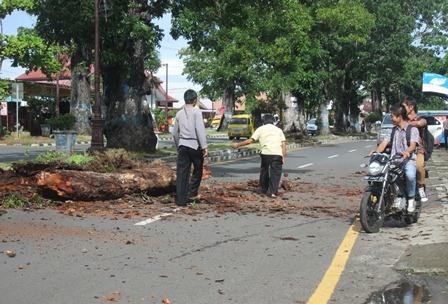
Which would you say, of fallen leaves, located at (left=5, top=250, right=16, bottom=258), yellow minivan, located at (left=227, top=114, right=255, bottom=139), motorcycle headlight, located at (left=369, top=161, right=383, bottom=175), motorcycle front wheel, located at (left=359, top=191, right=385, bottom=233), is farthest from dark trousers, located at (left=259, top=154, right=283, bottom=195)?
yellow minivan, located at (left=227, top=114, right=255, bottom=139)

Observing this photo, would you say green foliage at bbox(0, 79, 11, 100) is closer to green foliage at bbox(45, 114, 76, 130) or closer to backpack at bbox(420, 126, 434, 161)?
green foliage at bbox(45, 114, 76, 130)

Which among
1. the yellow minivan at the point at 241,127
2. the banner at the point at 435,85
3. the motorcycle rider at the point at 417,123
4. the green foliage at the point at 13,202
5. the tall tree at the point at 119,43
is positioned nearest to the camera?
the motorcycle rider at the point at 417,123

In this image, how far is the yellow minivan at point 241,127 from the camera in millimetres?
48438

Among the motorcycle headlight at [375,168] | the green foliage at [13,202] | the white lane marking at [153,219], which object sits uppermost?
the motorcycle headlight at [375,168]

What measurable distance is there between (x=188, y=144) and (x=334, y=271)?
4.81 m

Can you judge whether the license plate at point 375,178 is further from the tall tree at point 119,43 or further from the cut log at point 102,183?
the tall tree at point 119,43

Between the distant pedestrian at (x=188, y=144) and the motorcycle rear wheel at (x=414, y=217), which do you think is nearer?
the motorcycle rear wheel at (x=414, y=217)

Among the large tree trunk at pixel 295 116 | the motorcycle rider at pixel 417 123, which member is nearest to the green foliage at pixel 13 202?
the motorcycle rider at pixel 417 123

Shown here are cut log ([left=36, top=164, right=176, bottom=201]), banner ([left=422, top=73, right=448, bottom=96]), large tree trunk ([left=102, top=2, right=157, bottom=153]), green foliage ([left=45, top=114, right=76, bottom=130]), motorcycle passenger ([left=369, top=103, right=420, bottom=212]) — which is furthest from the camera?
green foliage ([left=45, top=114, right=76, bottom=130])

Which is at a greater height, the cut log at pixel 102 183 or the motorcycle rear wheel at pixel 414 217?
the cut log at pixel 102 183

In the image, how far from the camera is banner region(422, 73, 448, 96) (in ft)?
105

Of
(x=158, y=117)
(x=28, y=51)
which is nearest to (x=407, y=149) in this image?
(x=28, y=51)

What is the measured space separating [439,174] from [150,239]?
40.4 ft

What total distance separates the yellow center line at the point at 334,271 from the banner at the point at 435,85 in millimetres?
25551
